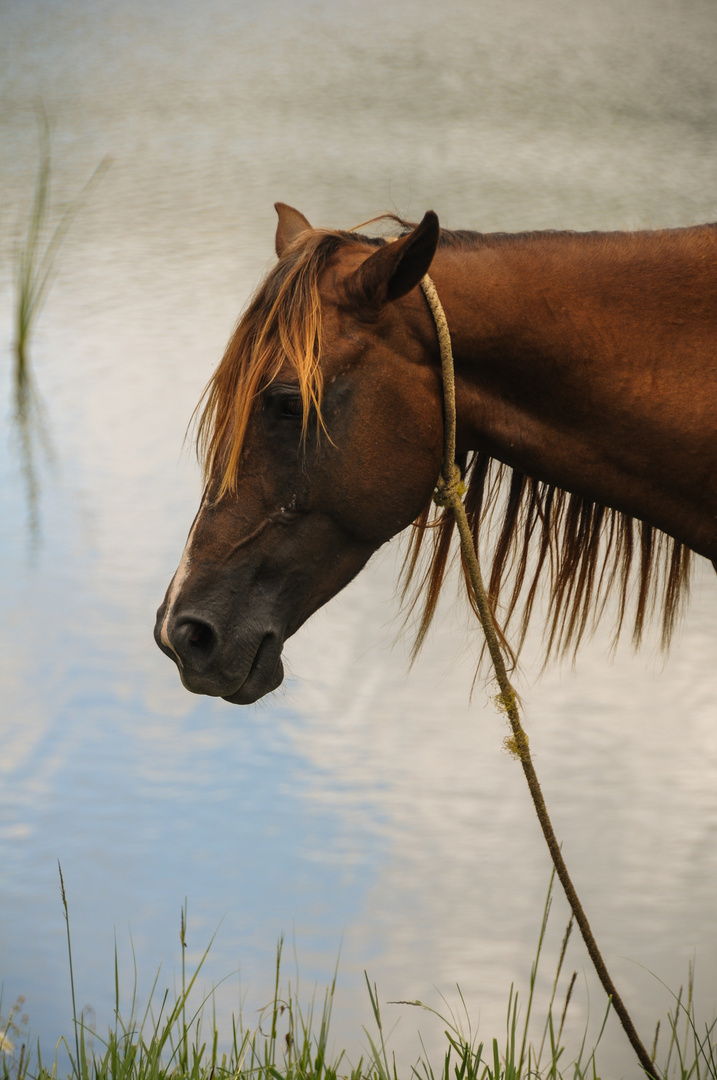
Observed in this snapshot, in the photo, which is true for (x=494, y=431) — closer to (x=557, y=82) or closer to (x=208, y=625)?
(x=208, y=625)

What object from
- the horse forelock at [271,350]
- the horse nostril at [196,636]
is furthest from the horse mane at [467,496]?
the horse nostril at [196,636]

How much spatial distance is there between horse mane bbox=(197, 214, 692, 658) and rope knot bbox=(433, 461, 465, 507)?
0.08m

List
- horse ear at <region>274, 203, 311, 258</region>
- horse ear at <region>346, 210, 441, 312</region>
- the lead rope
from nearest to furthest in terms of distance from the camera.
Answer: horse ear at <region>346, 210, 441, 312</region>
the lead rope
horse ear at <region>274, 203, 311, 258</region>

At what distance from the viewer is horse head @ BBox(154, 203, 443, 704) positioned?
36.7 inches

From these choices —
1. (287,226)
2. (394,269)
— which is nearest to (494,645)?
(394,269)

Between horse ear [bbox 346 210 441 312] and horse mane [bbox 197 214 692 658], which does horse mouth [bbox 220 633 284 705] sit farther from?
horse ear [bbox 346 210 441 312]

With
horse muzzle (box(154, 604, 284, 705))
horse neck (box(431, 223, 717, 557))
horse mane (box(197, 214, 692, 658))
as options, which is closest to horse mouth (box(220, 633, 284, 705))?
horse muzzle (box(154, 604, 284, 705))

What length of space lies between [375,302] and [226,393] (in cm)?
17

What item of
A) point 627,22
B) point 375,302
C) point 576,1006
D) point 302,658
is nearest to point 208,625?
point 375,302

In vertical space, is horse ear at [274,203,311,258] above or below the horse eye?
above

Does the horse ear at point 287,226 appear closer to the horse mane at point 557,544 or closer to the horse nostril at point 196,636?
the horse mane at point 557,544

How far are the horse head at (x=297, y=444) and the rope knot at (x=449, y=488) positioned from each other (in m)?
0.02

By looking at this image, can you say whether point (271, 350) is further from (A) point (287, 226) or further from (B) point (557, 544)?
(B) point (557, 544)

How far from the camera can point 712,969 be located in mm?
1740
